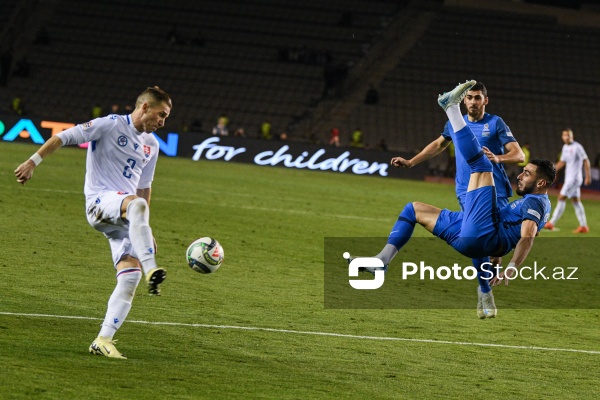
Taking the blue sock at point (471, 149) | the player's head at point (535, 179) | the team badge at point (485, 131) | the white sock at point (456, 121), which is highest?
the team badge at point (485, 131)

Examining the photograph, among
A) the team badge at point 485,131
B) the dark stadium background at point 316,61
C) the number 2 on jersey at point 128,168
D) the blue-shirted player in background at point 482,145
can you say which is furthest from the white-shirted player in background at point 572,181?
the dark stadium background at point 316,61

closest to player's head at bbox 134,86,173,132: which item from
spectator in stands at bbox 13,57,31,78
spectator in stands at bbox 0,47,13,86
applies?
spectator in stands at bbox 0,47,13,86

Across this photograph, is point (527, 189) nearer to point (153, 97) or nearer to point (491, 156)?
point (491, 156)

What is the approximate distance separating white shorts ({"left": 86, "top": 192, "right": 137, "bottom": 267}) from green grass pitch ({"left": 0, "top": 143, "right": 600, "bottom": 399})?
85 centimetres

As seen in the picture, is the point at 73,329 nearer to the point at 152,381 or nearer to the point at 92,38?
the point at 152,381

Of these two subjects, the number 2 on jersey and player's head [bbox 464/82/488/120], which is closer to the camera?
the number 2 on jersey

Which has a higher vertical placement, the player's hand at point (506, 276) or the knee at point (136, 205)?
the knee at point (136, 205)

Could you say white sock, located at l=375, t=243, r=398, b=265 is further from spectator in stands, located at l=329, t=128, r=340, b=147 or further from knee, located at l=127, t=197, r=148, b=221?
spectator in stands, located at l=329, t=128, r=340, b=147

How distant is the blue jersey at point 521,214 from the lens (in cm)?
1013

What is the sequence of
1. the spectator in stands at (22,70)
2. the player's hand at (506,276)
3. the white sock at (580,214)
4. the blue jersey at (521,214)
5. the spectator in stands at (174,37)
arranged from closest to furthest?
the player's hand at (506,276) → the blue jersey at (521,214) → the white sock at (580,214) → the spectator in stands at (22,70) → the spectator in stands at (174,37)

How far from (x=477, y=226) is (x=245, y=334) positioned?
8.95 feet

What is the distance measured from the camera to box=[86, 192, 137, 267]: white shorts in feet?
25.3

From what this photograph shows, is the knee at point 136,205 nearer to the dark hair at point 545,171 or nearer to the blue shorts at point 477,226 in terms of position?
the blue shorts at point 477,226

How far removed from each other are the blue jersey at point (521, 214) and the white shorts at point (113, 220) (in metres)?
4.19
